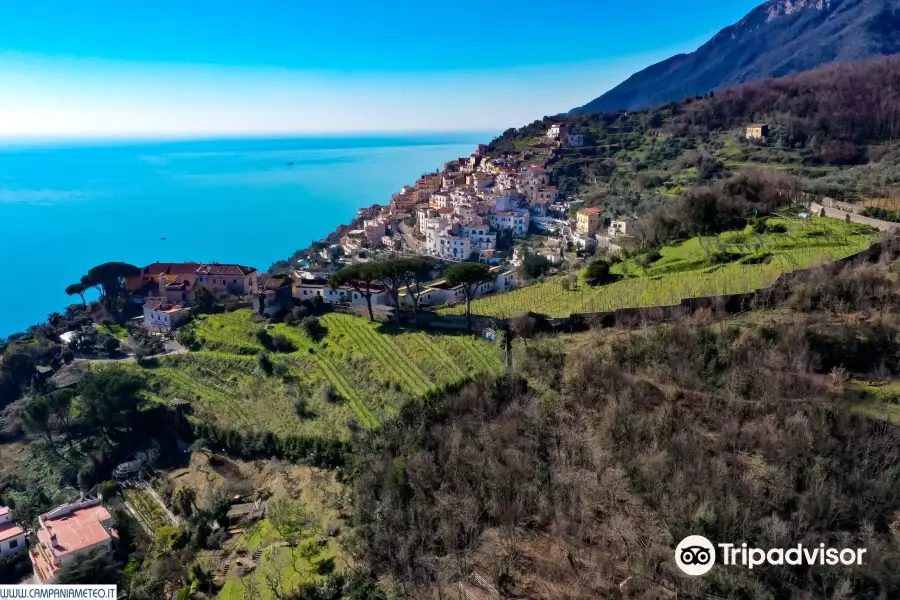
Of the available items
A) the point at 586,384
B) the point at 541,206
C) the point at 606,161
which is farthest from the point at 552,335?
the point at 606,161

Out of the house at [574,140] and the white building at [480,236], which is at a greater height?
the house at [574,140]

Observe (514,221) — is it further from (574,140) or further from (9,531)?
(9,531)

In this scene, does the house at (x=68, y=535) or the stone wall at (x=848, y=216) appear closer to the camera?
the house at (x=68, y=535)

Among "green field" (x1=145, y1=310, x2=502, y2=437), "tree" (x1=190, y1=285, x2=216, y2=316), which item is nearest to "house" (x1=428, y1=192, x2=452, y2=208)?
"tree" (x1=190, y1=285, x2=216, y2=316)

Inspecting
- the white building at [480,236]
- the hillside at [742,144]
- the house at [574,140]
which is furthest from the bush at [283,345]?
the house at [574,140]

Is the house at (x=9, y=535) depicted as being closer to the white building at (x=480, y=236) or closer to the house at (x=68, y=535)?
the house at (x=68, y=535)

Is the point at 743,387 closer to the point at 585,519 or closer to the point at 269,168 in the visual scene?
the point at 585,519

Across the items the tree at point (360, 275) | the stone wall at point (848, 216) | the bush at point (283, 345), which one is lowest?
the bush at point (283, 345)

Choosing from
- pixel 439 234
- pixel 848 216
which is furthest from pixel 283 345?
pixel 848 216
